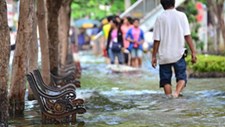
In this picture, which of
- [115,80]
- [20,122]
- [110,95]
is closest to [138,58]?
[115,80]

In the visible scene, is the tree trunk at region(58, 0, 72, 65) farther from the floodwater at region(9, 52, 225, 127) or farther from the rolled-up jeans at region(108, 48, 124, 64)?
the floodwater at region(9, 52, 225, 127)

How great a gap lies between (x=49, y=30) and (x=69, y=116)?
650 centimetres

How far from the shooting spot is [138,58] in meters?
26.1

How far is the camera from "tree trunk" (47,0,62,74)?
15.3m

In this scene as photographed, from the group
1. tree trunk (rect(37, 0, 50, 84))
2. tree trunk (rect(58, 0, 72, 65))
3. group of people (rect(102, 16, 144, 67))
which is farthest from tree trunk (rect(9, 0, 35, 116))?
group of people (rect(102, 16, 144, 67))

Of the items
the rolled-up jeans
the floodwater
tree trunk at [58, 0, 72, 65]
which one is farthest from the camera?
the rolled-up jeans

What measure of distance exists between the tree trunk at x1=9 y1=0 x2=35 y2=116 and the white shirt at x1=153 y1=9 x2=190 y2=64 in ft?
9.01

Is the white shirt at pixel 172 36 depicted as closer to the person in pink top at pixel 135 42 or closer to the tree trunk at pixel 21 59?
the tree trunk at pixel 21 59

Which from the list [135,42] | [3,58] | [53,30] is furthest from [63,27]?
[3,58]

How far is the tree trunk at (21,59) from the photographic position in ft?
34.9

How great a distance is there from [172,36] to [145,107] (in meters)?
1.54

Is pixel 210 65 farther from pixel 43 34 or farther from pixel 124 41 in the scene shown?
pixel 124 41

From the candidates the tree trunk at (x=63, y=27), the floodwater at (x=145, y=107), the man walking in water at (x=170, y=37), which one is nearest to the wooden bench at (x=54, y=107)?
the floodwater at (x=145, y=107)

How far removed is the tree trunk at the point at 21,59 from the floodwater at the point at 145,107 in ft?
0.94
